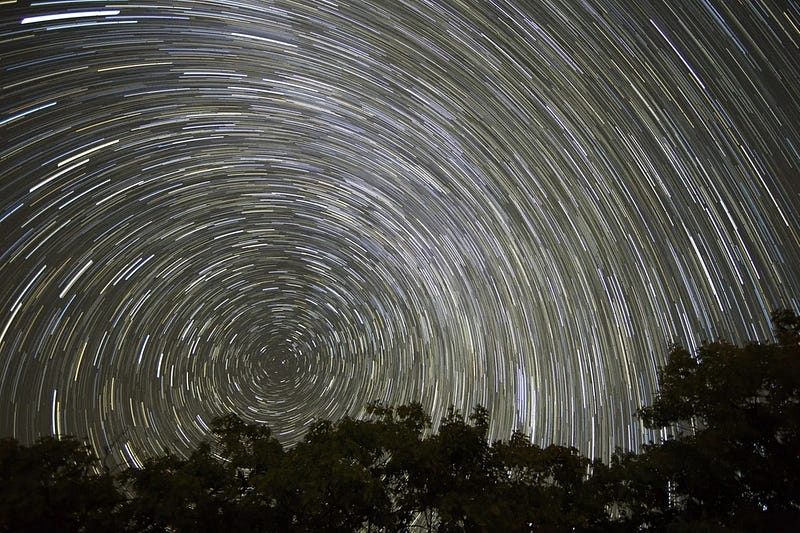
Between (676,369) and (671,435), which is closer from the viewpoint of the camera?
(676,369)

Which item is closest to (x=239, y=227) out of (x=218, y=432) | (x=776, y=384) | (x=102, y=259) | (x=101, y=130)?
(x=102, y=259)

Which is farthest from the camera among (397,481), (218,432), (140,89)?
(140,89)

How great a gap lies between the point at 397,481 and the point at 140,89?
20465mm

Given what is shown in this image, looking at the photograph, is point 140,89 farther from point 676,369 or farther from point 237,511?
point 676,369

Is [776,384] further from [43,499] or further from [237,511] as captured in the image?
[43,499]

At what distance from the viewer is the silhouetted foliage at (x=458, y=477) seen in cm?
1335

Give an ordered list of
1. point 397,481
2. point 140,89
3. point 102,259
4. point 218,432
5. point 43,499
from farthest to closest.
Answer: point 102,259 → point 140,89 → point 218,432 → point 397,481 → point 43,499

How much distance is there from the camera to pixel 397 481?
15.4 m

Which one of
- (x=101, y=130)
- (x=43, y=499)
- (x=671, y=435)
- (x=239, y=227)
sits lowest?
(x=43, y=499)

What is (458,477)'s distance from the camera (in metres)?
14.7

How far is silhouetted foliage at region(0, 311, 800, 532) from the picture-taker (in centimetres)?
1335

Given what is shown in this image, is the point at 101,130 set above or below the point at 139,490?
above

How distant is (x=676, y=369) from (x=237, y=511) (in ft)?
40.0

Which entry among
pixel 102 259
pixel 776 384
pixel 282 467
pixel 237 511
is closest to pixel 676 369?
A: pixel 776 384
